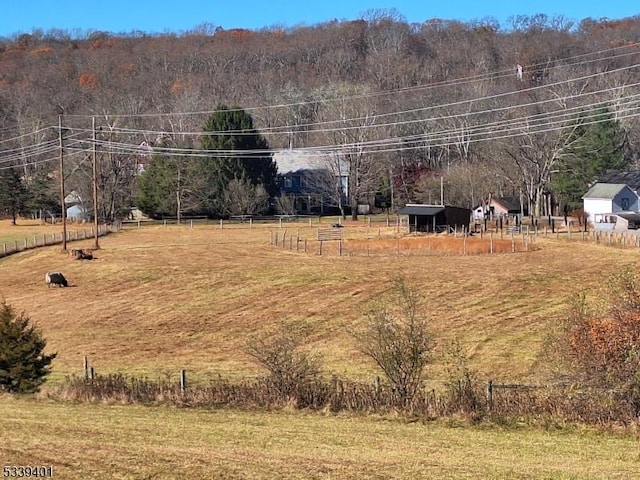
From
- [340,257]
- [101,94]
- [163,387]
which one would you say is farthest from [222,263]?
[101,94]

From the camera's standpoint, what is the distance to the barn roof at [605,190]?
219 feet

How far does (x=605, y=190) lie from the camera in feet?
223

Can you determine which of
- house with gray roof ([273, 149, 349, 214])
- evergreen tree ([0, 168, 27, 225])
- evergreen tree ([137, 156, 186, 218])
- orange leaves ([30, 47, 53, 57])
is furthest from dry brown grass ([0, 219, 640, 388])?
orange leaves ([30, 47, 53, 57])

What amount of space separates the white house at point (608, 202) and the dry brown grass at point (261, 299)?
1318 centimetres

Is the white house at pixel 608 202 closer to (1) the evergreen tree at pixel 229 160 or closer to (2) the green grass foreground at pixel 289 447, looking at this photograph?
(1) the evergreen tree at pixel 229 160

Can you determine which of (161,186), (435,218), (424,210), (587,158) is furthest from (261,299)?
(161,186)

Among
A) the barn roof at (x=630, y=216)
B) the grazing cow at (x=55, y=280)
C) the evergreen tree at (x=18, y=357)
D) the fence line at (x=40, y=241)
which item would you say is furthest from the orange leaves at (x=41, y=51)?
the evergreen tree at (x=18, y=357)

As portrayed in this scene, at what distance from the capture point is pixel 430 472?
12.5m

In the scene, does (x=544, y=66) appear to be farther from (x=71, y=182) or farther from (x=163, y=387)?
(x=163, y=387)

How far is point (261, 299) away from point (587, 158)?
46133 mm

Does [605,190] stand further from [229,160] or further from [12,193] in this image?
[12,193]

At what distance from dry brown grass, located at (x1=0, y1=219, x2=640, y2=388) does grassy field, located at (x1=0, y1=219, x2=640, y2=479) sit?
0.34 feet

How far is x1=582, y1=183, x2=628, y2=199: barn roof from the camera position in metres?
66.7

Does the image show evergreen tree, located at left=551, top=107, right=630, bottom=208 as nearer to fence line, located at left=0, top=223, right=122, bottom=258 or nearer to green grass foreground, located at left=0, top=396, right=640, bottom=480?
fence line, located at left=0, top=223, right=122, bottom=258
